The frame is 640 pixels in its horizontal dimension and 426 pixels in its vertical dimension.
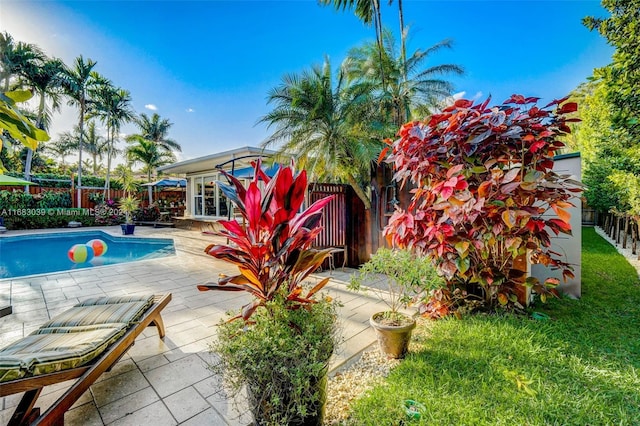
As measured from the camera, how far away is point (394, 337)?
2.48 meters

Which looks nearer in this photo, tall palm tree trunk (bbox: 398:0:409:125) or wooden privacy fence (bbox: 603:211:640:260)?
tall palm tree trunk (bbox: 398:0:409:125)

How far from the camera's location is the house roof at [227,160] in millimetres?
8541

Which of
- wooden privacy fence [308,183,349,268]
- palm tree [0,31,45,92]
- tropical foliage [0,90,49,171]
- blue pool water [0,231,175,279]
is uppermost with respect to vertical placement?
palm tree [0,31,45,92]

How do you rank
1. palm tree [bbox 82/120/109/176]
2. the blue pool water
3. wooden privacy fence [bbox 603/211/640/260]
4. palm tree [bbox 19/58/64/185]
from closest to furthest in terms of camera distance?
the blue pool water
wooden privacy fence [bbox 603/211/640/260]
palm tree [bbox 19/58/64/185]
palm tree [bbox 82/120/109/176]

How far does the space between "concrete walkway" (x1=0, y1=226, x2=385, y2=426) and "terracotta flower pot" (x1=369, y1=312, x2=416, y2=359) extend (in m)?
0.32

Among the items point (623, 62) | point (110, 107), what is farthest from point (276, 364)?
point (110, 107)

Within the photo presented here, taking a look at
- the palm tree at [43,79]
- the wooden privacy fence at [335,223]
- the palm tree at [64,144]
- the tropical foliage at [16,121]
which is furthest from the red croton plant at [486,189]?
the palm tree at [64,144]

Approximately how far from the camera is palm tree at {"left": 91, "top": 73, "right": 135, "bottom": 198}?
1739cm

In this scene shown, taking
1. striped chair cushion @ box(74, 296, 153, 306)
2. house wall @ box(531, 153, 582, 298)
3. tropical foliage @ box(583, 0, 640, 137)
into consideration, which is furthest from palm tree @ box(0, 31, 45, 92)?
house wall @ box(531, 153, 582, 298)

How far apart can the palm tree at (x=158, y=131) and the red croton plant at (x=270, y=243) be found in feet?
87.7

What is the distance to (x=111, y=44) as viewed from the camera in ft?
20.9

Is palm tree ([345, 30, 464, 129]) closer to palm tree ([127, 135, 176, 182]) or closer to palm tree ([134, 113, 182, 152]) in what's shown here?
palm tree ([127, 135, 176, 182])

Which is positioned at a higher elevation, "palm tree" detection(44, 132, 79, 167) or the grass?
"palm tree" detection(44, 132, 79, 167)

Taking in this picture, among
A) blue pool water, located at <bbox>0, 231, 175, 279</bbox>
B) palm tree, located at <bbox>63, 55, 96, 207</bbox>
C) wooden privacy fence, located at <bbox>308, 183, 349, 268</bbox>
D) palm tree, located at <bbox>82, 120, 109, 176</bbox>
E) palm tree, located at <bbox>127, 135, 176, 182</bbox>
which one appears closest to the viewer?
wooden privacy fence, located at <bbox>308, 183, 349, 268</bbox>
